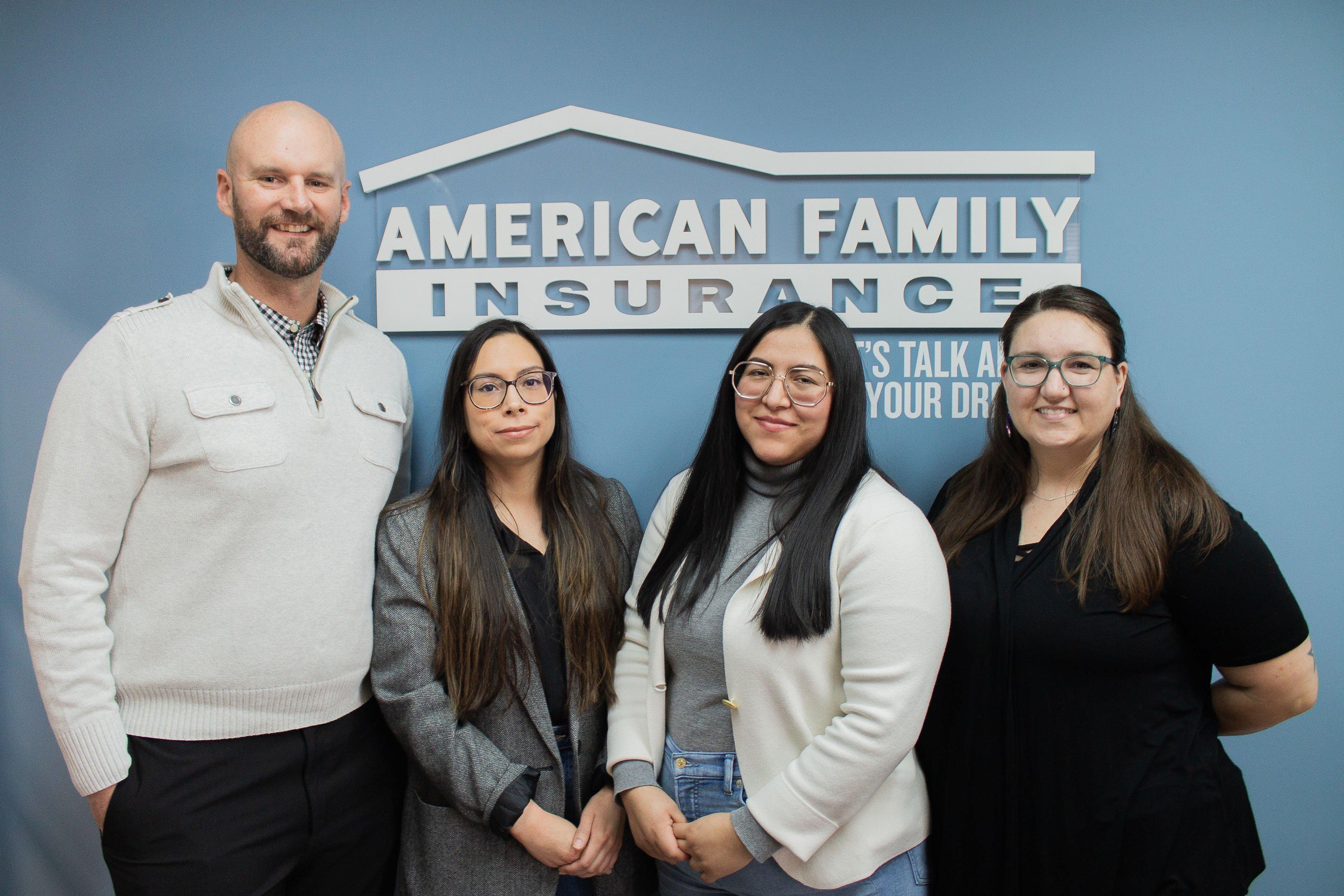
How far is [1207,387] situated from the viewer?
1886mm

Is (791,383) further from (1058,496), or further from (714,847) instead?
(714,847)

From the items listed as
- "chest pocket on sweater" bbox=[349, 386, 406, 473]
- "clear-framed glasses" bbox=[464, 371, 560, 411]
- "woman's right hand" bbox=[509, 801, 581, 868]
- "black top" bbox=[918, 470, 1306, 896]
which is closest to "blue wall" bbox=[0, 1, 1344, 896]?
"chest pocket on sweater" bbox=[349, 386, 406, 473]

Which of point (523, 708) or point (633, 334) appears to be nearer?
point (523, 708)

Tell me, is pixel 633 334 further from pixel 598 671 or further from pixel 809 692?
pixel 809 692

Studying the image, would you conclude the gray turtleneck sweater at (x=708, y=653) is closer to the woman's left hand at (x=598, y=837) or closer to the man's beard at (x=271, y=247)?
the woman's left hand at (x=598, y=837)

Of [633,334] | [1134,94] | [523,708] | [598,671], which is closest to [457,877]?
[523,708]

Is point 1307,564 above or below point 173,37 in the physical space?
below

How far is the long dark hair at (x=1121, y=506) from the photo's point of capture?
4.28ft

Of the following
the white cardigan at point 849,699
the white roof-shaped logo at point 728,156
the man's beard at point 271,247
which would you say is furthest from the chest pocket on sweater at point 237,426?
the white cardigan at point 849,699

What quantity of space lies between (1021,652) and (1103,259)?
3.76 ft

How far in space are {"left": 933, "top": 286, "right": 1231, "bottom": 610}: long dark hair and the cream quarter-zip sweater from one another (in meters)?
1.32

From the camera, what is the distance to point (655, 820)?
133cm

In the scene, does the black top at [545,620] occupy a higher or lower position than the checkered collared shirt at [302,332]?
lower

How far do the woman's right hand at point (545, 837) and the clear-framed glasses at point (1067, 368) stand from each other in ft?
4.18
